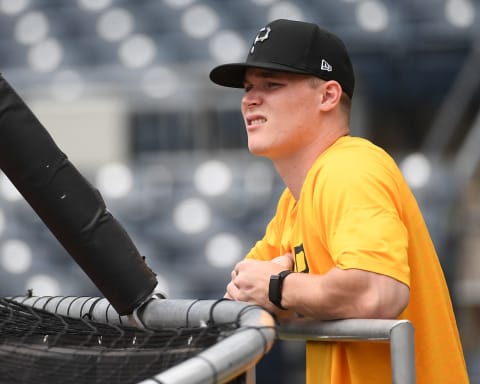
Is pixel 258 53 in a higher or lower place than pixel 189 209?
lower

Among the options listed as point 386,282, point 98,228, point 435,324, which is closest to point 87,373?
point 98,228

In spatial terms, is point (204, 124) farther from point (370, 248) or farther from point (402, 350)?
point (402, 350)

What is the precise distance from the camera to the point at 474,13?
663cm

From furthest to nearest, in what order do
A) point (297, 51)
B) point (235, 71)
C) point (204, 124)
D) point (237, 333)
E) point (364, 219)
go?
point (204, 124) < point (235, 71) < point (297, 51) < point (364, 219) < point (237, 333)

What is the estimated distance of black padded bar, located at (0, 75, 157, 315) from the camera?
3.81ft

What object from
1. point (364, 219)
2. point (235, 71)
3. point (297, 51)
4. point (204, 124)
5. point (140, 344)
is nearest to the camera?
point (140, 344)

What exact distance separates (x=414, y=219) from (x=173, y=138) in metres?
5.13

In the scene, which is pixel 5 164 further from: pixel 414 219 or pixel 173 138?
pixel 173 138

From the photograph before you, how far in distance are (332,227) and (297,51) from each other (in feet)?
1.02

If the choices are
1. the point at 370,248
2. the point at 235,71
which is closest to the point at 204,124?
the point at 235,71

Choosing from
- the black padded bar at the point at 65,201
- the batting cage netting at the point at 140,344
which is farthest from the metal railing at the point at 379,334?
the black padded bar at the point at 65,201

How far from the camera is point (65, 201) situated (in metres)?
1.20

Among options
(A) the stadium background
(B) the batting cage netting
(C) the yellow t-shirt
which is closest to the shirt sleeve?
(C) the yellow t-shirt

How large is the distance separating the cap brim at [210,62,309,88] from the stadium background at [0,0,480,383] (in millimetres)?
4316
